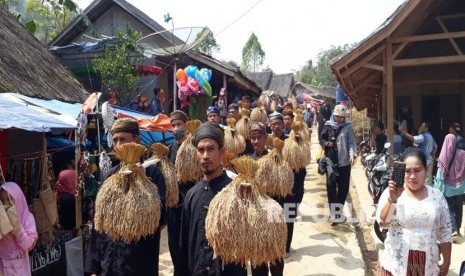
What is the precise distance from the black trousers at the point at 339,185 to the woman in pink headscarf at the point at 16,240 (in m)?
4.83

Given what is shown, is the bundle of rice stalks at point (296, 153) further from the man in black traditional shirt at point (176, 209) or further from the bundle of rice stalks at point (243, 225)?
the bundle of rice stalks at point (243, 225)

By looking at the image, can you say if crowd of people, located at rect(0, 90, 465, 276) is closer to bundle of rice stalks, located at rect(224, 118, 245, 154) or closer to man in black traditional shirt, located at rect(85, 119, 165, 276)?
man in black traditional shirt, located at rect(85, 119, 165, 276)

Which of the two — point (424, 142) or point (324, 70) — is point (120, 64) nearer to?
point (424, 142)

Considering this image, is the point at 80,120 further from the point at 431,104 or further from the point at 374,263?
the point at 431,104

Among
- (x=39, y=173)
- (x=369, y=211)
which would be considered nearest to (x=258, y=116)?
(x=369, y=211)

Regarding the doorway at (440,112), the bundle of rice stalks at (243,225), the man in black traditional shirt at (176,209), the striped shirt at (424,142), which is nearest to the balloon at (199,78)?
the striped shirt at (424,142)

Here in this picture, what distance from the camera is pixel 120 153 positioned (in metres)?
3.18

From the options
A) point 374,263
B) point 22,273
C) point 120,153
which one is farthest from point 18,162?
point 374,263

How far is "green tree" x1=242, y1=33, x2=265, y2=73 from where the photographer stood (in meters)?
62.9

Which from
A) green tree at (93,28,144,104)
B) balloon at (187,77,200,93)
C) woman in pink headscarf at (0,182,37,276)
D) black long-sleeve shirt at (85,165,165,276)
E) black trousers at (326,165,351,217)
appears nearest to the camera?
black long-sleeve shirt at (85,165,165,276)

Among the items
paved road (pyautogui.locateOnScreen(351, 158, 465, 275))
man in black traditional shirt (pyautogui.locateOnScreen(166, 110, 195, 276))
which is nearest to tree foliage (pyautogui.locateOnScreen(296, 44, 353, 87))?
paved road (pyautogui.locateOnScreen(351, 158, 465, 275))

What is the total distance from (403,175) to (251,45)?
202ft

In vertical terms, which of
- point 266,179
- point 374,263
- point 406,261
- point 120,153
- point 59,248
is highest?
point 120,153

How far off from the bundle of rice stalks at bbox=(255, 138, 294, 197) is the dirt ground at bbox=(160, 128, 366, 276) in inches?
47.7
